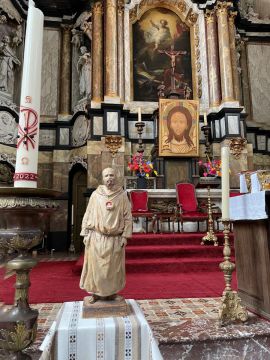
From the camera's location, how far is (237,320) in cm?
259

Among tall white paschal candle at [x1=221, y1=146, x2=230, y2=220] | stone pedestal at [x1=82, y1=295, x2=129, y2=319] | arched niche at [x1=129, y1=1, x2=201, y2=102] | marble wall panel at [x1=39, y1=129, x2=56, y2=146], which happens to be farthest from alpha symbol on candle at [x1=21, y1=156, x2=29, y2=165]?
marble wall panel at [x1=39, y1=129, x2=56, y2=146]

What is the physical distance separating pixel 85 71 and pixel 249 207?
9.41 meters

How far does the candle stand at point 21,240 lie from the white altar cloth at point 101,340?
52 cm

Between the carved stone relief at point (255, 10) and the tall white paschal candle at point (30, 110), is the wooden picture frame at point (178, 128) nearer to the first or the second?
the carved stone relief at point (255, 10)

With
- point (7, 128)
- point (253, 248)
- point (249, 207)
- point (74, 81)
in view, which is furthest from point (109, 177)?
point (74, 81)

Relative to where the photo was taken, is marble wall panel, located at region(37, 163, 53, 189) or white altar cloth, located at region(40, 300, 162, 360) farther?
marble wall panel, located at region(37, 163, 53, 189)

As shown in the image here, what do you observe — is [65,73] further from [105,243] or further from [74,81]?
[105,243]

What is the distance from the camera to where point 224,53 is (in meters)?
9.95

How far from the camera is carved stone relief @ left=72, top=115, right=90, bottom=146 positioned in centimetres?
1012

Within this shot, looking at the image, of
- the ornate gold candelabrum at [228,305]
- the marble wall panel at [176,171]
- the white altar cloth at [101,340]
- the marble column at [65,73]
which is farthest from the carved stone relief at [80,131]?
the white altar cloth at [101,340]

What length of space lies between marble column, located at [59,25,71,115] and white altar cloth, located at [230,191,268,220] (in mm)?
9094

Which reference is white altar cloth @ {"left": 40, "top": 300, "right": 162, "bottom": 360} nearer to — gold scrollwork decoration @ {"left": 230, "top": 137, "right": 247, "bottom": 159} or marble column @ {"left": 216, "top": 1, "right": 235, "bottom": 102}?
gold scrollwork decoration @ {"left": 230, "top": 137, "right": 247, "bottom": 159}

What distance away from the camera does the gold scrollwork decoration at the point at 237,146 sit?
9281 mm

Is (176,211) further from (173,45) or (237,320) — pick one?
(173,45)
